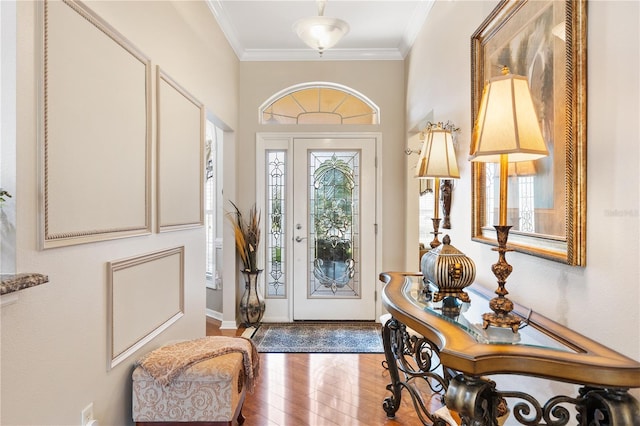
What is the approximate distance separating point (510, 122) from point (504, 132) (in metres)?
0.03

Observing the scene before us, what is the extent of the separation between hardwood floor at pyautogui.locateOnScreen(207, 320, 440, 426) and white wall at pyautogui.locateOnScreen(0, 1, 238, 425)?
0.79m

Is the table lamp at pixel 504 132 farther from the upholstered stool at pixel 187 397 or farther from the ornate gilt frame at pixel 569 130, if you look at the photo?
the upholstered stool at pixel 187 397

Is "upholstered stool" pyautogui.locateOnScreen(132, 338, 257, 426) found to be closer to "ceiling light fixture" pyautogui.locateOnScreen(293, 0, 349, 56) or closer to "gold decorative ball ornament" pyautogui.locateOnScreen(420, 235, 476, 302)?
"gold decorative ball ornament" pyautogui.locateOnScreen(420, 235, 476, 302)

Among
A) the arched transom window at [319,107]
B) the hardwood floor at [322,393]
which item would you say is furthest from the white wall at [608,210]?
the arched transom window at [319,107]

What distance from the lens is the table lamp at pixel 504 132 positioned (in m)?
1.14

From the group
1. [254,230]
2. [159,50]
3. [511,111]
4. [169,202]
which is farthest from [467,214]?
[254,230]

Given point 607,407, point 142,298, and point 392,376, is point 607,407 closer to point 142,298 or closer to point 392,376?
point 392,376

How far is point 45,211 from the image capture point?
134 cm

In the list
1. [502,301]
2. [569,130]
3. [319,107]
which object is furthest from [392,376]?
[319,107]

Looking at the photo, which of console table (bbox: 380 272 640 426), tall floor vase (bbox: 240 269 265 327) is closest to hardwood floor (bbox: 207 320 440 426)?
tall floor vase (bbox: 240 269 265 327)

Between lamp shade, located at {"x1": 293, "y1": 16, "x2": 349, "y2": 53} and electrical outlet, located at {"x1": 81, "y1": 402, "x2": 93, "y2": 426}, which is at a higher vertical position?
lamp shade, located at {"x1": 293, "y1": 16, "x2": 349, "y2": 53}

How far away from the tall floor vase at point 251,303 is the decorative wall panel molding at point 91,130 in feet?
6.89

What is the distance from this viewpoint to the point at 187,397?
184cm

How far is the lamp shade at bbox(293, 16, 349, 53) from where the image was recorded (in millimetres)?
2564
